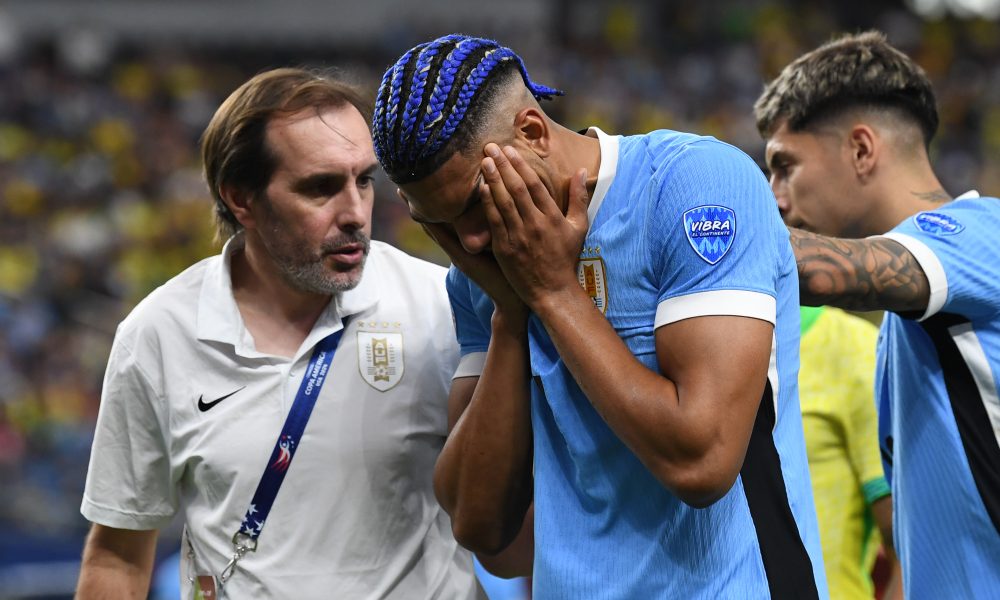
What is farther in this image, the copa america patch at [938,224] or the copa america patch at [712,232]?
the copa america patch at [938,224]

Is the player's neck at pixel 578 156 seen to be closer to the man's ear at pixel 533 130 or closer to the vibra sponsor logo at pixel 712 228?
the man's ear at pixel 533 130

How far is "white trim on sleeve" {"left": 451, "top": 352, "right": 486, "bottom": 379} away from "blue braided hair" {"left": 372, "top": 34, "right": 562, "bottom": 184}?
60 centimetres

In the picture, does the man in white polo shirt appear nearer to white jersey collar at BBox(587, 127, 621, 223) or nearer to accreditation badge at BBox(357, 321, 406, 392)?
accreditation badge at BBox(357, 321, 406, 392)

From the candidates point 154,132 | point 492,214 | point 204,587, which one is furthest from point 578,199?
point 154,132

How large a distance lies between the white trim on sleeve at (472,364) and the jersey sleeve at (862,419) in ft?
4.61

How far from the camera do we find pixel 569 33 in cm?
1942

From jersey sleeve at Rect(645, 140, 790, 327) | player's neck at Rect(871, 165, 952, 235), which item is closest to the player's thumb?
jersey sleeve at Rect(645, 140, 790, 327)

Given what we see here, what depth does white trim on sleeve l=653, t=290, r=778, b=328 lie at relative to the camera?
203cm

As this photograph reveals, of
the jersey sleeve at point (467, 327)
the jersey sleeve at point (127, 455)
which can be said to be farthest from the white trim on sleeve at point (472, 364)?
the jersey sleeve at point (127, 455)

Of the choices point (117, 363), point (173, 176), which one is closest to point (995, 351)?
point (117, 363)

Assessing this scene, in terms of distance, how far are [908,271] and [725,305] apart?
76 centimetres

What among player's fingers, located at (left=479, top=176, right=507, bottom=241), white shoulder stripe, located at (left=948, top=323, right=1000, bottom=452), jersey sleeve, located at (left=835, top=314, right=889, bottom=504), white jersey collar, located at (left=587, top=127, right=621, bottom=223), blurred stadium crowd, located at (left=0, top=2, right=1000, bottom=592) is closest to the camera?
player's fingers, located at (left=479, top=176, right=507, bottom=241)

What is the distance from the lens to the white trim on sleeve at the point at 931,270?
261 centimetres

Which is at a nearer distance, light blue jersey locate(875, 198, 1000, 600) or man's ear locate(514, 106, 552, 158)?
man's ear locate(514, 106, 552, 158)
